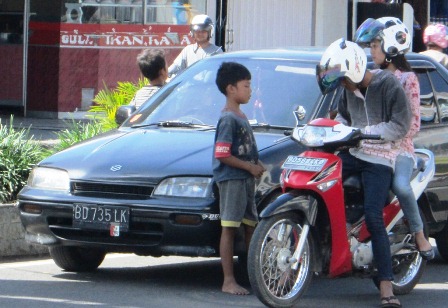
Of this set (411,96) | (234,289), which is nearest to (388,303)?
(234,289)

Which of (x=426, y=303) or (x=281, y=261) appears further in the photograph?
(x=426, y=303)

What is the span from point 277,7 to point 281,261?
11.0 m

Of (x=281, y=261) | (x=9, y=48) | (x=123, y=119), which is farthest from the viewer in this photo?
(x=9, y=48)

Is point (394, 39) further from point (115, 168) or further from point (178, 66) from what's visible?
point (178, 66)

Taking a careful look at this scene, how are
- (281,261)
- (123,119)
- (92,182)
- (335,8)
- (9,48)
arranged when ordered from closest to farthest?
(281,261)
(92,182)
(123,119)
(9,48)
(335,8)

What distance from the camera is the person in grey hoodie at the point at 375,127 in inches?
295

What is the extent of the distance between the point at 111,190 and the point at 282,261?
49.8 inches

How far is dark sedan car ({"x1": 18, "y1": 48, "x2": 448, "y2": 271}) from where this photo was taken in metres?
7.70

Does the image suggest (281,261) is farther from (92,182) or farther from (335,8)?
(335,8)

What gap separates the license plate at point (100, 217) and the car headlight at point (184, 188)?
259 mm

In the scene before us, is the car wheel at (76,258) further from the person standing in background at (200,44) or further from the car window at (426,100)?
the person standing in background at (200,44)

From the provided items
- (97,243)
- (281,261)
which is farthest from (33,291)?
(281,261)

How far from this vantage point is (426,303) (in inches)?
310

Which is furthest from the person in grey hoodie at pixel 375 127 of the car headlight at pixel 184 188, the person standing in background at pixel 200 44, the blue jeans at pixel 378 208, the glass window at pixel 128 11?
the glass window at pixel 128 11
